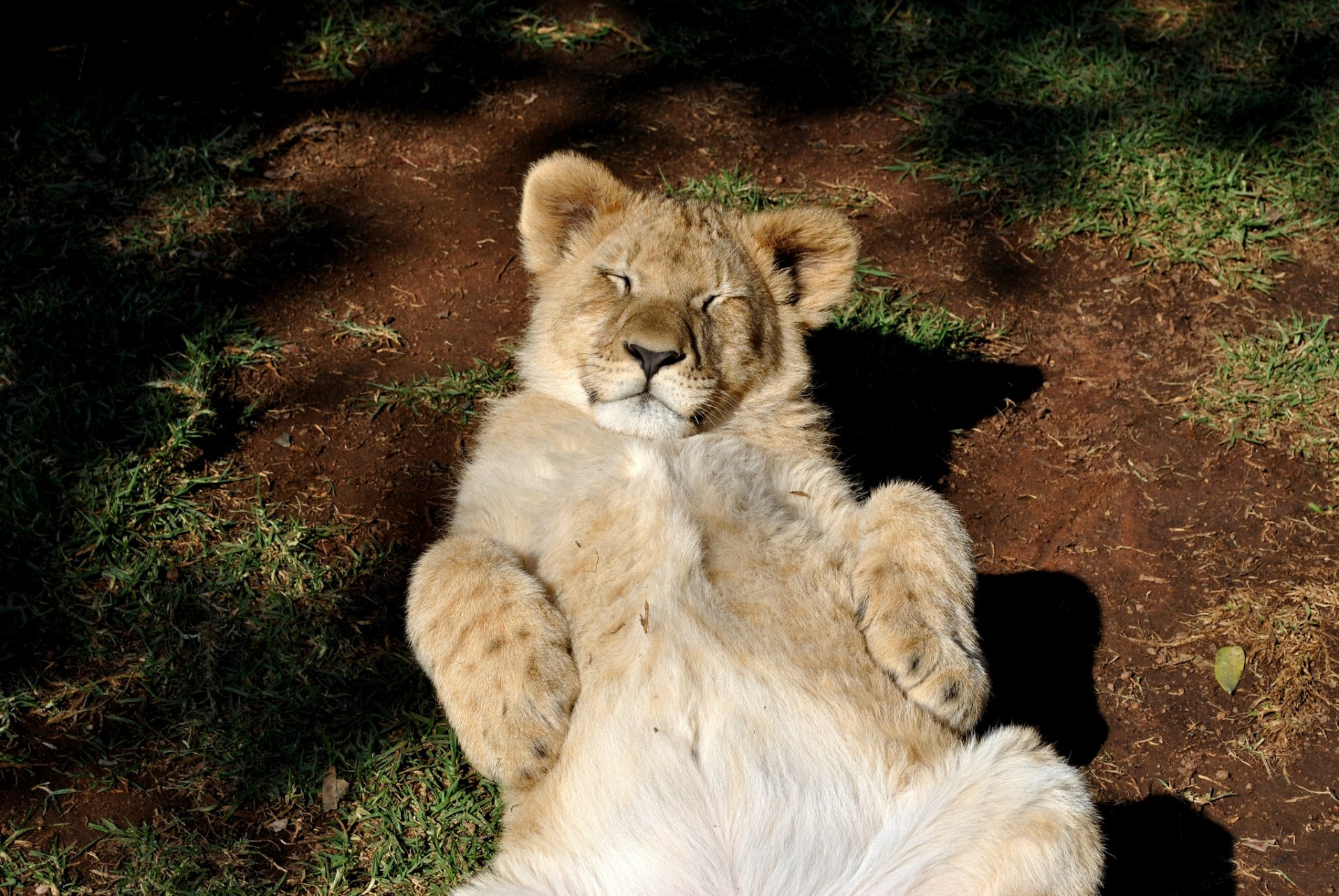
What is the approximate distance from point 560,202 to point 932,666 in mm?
2355

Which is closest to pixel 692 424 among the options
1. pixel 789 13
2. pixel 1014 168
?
pixel 1014 168

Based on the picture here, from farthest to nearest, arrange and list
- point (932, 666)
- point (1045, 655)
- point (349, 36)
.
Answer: point (349, 36), point (1045, 655), point (932, 666)

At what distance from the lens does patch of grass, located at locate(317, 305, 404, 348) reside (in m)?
5.52

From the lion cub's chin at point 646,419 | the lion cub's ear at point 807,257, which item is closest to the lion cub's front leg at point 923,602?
the lion cub's chin at point 646,419

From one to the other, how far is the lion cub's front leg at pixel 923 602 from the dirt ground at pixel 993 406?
0.98m

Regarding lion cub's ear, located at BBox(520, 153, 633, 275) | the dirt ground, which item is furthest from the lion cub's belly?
lion cub's ear, located at BBox(520, 153, 633, 275)

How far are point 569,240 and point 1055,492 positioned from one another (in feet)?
7.81

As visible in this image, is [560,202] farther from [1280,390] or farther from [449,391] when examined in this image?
[1280,390]

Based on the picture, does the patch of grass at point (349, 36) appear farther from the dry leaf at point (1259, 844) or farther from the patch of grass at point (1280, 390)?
the dry leaf at point (1259, 844)

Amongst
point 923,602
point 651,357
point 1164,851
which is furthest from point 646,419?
point 1164,851

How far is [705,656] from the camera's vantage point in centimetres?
331

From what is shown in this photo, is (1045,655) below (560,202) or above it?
below

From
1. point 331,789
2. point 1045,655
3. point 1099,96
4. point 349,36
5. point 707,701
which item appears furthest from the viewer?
point 349,36

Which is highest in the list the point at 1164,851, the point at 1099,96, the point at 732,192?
the point at 1099,96
